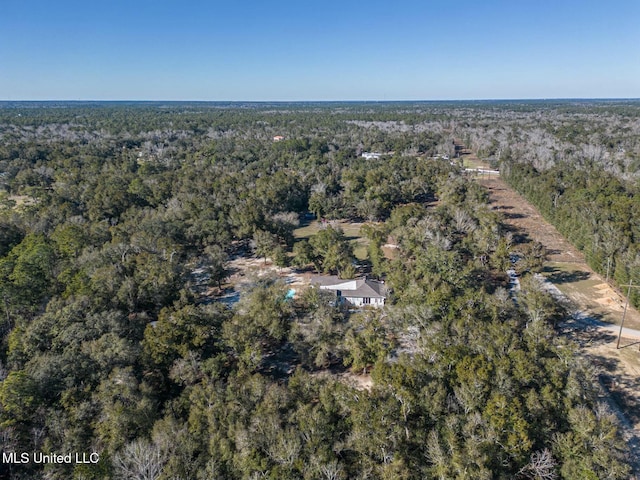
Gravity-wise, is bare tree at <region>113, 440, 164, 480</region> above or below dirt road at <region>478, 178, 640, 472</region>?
above

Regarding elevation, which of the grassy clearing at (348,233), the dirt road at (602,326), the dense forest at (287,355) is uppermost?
the dense forest at (287,355)

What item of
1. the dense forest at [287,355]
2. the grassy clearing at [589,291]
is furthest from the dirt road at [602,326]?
the dense forest at [287,355]

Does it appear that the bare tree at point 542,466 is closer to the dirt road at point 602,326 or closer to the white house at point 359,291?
the dirt road at point 602,326

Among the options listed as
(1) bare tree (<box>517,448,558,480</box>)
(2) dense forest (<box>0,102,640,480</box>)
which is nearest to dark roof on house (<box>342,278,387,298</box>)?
(2) dense forest (<box>0,102,640,480</box>)

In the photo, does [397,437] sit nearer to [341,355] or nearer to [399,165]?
[341,355]

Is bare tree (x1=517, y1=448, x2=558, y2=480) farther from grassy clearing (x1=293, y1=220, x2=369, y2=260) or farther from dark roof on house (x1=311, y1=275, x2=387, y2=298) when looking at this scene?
grassy clearing (x1=293, y1=220, x2=369, y2=260)

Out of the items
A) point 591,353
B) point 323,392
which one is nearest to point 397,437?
point 323,392

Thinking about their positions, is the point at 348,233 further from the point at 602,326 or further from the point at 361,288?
the point at 602,326

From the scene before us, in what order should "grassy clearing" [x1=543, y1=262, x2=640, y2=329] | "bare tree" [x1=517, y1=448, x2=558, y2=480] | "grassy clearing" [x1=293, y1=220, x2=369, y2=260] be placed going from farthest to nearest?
"grassy clearing" [x1=293, y1=220, x2=369, y2=260] < "grassy clearing" [x1=543, y1=262, x2=640, y2=329] < "bare tree" [x1=517, y1=448, x2=558, y2=480]
